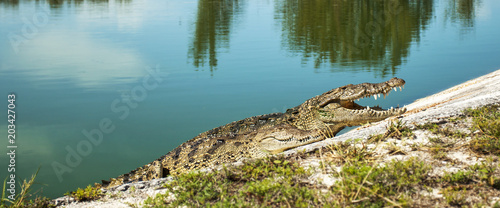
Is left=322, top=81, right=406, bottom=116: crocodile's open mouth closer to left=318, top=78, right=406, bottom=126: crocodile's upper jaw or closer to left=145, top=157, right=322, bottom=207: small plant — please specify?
left=318, top=78, right=406, bottom=126: crocodile's upper jaw

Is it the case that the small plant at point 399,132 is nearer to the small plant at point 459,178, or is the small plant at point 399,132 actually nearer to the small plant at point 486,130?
the small plant at point 486,130

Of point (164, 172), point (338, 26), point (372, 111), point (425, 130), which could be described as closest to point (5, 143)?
point (164, 172)

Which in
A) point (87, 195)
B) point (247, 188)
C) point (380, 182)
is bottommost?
point (87, 195)

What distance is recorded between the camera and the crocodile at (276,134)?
656cm

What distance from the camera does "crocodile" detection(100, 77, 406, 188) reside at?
6.56 meters

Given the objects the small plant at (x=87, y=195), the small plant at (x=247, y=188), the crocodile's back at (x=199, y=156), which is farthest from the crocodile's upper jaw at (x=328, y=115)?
the small plant at (x=87, y=195)

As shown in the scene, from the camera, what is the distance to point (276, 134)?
656cm

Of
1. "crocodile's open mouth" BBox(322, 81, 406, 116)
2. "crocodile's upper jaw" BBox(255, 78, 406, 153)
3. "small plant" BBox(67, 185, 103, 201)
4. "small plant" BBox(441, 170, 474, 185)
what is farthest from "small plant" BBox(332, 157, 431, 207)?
"crocodile's open mouth" BBox(322, 81, 406, 116)

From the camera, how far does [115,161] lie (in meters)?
9.88

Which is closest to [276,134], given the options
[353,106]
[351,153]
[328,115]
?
[328,115]

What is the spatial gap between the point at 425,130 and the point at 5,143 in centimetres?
947

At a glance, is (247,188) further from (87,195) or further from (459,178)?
(459,178)

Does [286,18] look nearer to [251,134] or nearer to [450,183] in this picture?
[251,134]

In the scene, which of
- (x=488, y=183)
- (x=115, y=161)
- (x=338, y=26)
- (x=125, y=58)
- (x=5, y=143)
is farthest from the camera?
(x=338, y=26)
